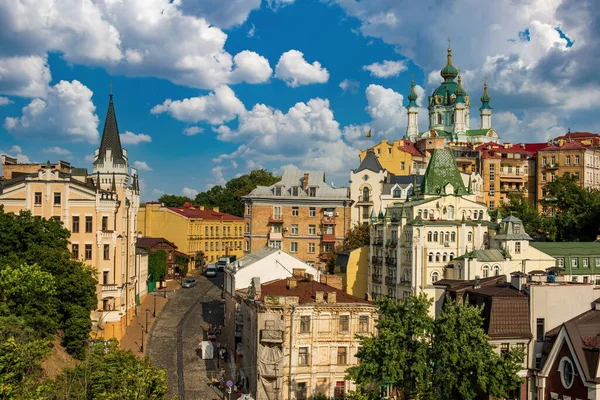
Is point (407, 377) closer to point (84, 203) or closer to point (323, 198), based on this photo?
point (84, 203)

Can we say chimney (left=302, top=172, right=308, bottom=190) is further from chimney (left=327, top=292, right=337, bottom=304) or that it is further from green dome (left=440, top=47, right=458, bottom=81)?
green dome (left=440, top=47, right=458, bottom=81)

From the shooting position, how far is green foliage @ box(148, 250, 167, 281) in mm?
84938

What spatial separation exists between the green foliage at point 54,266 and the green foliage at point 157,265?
31.8 meters

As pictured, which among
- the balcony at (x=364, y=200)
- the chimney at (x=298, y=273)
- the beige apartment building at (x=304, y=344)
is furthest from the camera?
the balcony at (x=364, y=200)

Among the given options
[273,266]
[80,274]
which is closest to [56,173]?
[80,274]

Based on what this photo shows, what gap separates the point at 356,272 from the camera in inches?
3063

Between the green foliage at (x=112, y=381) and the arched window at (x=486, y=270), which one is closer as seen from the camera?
the green foliage at (x=112, y=381)

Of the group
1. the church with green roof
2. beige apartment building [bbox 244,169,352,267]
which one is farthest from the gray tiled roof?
the church with green roof

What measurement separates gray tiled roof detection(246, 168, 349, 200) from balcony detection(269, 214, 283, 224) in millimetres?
2470

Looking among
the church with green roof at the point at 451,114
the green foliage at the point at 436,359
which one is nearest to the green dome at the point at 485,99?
the church with green roof at the point at 451,114

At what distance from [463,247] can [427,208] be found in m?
5.72

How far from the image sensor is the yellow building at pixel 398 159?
11475cm

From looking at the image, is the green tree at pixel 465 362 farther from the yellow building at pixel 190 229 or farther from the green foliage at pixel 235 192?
the green foliage at pixel 235 192

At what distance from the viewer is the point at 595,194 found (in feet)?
302
